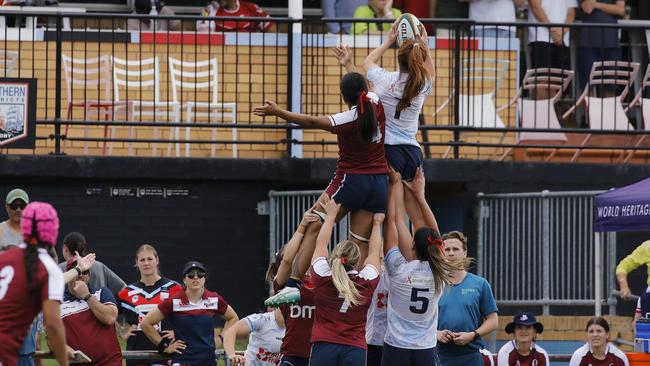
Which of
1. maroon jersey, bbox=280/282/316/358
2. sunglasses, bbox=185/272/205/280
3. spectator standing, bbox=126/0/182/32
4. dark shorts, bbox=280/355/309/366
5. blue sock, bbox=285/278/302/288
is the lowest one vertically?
dark shorts, bbox=280/355/309/366

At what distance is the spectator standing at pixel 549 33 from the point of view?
61.2ft

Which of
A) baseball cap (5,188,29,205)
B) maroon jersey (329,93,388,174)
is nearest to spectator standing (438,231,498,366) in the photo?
maroon jersey (329,93,388,174)

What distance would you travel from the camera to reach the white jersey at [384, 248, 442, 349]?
11.8 meters

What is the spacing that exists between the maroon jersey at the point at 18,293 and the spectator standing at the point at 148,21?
8356 millimetres

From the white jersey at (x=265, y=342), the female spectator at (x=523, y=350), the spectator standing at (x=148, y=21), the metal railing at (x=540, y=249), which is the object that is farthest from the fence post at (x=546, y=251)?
the white jersey at (x=265, y=342)

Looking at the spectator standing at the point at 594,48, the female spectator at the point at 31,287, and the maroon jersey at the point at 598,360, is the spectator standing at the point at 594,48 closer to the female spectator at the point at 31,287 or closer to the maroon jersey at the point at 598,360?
the maroon jersey at the point at 598,360

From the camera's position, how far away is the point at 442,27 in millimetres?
18891

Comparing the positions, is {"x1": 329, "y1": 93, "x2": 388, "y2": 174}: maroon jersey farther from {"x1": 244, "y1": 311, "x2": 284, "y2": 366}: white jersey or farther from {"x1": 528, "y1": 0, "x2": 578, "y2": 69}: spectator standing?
{"x1": 528, "y1": 0, "x2": 578, "y2": 69}: spectator standing

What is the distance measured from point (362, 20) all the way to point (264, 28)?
1.36m

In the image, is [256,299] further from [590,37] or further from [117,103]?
[590,37]

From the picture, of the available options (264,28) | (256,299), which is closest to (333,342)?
(256,299)

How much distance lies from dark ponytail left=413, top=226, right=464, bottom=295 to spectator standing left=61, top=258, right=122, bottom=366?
99.2 inches

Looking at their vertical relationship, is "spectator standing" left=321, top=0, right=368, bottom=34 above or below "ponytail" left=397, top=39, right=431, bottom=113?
above

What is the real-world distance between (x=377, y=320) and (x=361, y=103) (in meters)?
2.10
